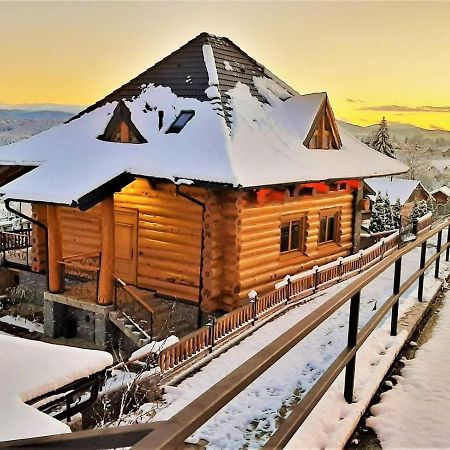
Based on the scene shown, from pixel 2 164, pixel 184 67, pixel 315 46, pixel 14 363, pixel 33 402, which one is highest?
pixel 315 46

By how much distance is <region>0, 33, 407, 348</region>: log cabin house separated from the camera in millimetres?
Result: 12445

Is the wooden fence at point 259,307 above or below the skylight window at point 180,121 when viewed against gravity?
below

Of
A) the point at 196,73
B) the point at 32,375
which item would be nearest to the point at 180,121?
the point at 196,73

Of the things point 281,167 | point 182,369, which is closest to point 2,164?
Result: point 281,167

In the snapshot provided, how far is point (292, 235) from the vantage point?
15.3m

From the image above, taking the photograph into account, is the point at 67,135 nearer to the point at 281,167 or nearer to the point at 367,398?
the point at 281,167

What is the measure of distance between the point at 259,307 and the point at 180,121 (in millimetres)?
6009

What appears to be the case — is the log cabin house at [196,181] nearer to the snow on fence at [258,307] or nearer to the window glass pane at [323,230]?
the window glass pane at [323,230]

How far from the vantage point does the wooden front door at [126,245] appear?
47.3 ft

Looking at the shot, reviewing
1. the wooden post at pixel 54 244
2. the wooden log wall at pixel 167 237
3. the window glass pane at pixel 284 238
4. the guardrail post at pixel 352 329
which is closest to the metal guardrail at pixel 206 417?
the guardrail post at pixel 352 329

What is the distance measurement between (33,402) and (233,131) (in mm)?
10293

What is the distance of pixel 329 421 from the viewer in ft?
11.7

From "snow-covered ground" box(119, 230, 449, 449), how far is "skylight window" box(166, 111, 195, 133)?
245 inches

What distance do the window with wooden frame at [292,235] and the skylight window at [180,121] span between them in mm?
3990
